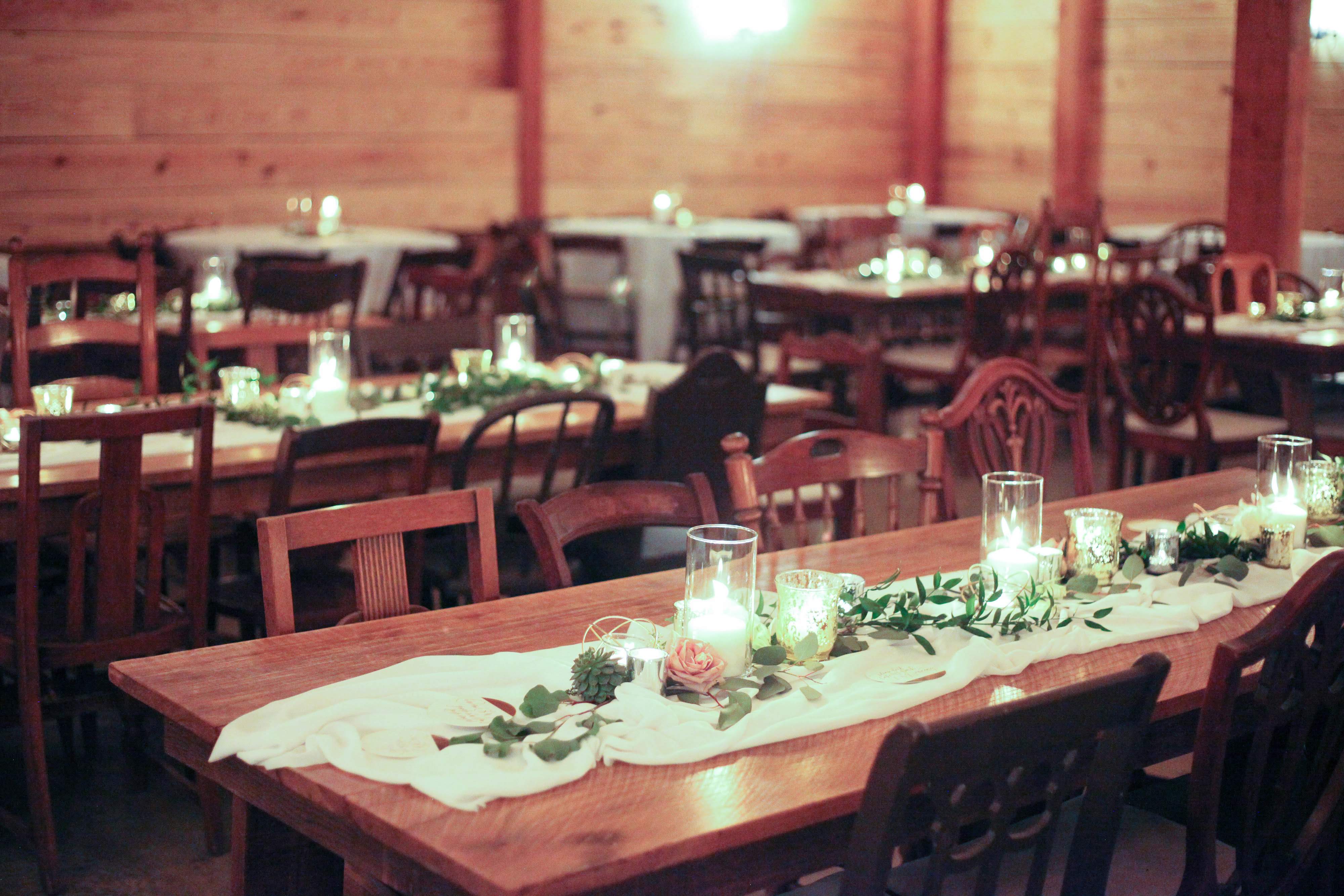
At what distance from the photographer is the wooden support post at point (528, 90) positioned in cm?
878

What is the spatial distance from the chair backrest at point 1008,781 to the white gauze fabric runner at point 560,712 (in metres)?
0.19

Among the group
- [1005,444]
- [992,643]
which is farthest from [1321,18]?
[992,643]

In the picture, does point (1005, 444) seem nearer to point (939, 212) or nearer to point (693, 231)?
point (693, 231)

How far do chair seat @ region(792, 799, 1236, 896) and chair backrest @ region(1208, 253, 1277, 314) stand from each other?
12.5 feet

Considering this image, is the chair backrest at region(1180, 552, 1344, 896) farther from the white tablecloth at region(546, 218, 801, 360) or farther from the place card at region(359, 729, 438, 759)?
the white tablecloth at region(546, 218, 801, 360)

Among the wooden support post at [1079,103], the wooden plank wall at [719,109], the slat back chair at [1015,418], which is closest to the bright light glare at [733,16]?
the wooden plank wall at [719,109]

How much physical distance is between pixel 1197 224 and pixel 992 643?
6.48 metres

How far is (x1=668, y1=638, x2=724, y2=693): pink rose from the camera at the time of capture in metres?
1.73

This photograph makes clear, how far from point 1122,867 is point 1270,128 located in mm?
4279

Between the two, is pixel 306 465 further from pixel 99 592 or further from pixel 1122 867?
pixel 1122 867

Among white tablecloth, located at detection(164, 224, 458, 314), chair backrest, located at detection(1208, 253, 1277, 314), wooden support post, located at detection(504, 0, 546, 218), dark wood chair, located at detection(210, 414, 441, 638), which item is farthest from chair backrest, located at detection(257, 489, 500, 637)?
wooden support post, located at detection(504, 0, 546, 218)

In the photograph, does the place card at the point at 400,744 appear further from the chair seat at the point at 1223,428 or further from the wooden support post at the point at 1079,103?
the wooden support post at the point at 1079,103

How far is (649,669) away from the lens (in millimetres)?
1775

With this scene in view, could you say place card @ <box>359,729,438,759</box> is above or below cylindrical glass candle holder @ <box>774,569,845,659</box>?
below
